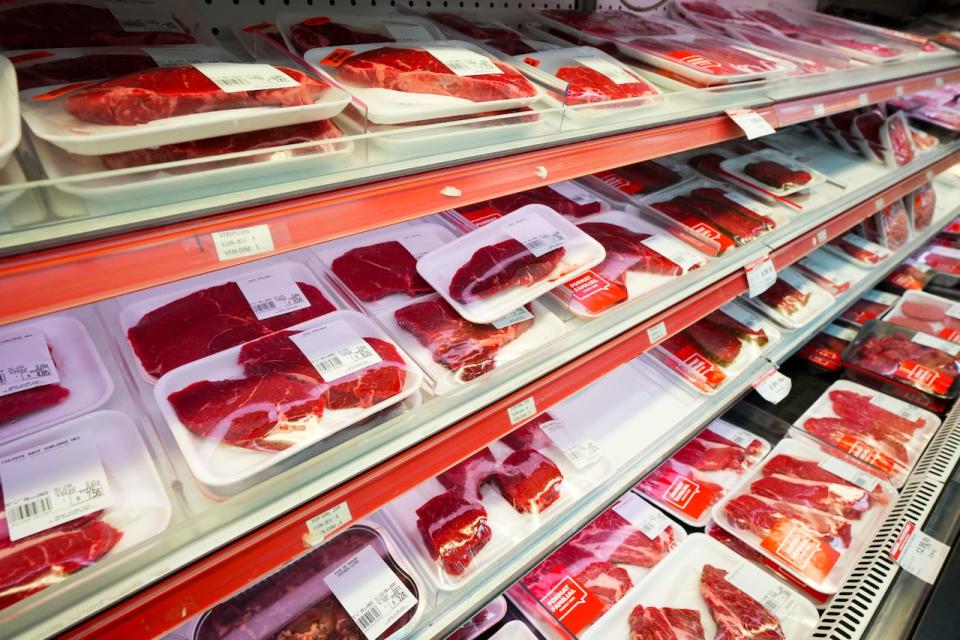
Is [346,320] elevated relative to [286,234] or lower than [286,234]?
lower

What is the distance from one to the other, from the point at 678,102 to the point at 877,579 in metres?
1.65

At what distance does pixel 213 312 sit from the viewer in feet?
4.20

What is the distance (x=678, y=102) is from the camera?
4.76 feet

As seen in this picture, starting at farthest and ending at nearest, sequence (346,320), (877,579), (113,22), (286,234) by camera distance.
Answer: (877,579) < (346,320) < (113,22) < (286,234)

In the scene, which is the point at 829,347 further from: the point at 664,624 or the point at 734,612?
the point at 664,624

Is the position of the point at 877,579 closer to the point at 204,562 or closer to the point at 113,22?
the point at 204,562

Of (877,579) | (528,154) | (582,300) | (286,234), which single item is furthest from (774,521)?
(286,234)

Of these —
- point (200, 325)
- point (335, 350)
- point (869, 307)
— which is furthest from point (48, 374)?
point (869, 307)

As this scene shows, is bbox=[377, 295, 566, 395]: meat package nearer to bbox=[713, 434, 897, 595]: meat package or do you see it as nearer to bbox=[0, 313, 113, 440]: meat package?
bbox=[0, 313, 113, 440]: meat package

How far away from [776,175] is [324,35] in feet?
6.73

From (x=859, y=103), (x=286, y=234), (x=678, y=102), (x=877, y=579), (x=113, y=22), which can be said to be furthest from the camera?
(x=859, y=103)

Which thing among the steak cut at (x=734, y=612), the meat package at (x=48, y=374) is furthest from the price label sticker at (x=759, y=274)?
the meat package at (x=48, y=374)

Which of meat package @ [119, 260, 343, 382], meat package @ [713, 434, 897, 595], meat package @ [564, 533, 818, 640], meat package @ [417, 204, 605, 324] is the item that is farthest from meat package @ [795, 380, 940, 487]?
meat package @ [119, 260, 343, 382]

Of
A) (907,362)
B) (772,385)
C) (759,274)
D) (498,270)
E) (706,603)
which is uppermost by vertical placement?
(498,270)
